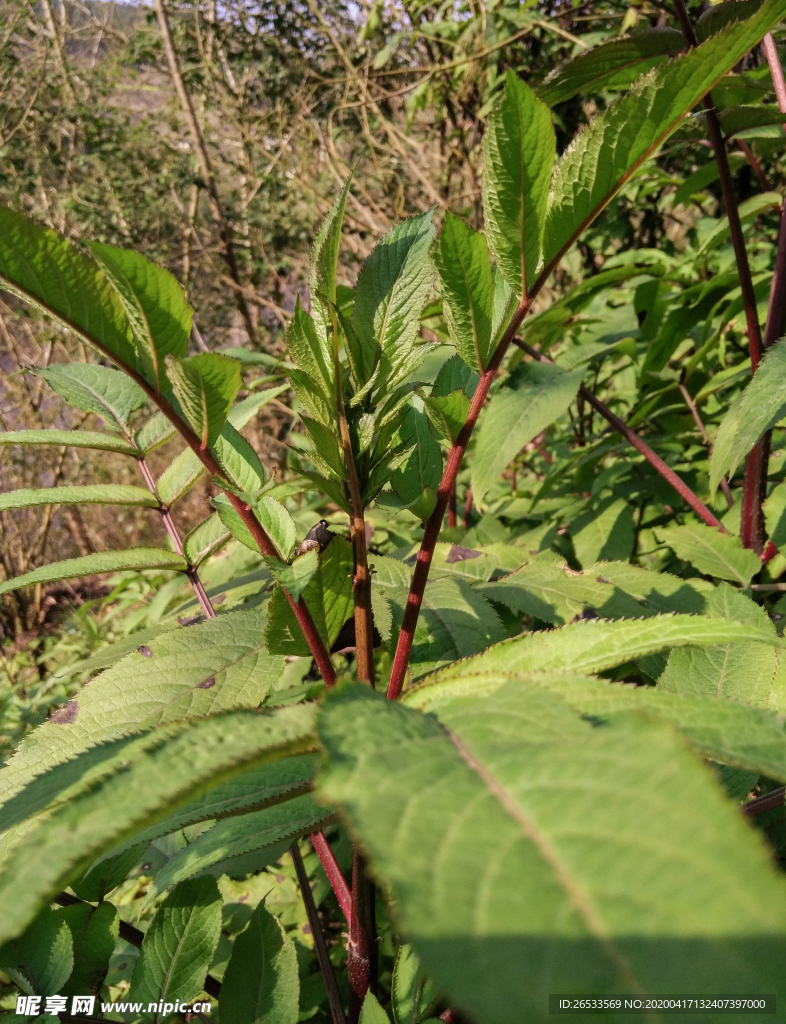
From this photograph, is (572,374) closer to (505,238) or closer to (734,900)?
(505,238)

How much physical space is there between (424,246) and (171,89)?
30.6 ft

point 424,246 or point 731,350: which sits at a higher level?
point 424,246

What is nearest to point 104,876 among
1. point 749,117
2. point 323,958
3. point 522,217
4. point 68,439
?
point 323,958

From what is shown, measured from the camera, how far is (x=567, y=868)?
1.10ft

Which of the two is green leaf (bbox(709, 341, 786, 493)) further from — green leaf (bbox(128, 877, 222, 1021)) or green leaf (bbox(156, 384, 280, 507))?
green leaf (bbox(128, 877, 222, 1021))

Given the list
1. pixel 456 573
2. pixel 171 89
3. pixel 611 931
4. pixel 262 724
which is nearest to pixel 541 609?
pixel 456 573

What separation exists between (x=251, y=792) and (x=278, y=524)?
329mm

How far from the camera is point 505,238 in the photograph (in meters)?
0.79

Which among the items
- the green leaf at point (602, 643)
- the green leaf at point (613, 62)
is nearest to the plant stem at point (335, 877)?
the green leaf at point (602, 643)

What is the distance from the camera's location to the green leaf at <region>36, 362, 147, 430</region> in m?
1.11

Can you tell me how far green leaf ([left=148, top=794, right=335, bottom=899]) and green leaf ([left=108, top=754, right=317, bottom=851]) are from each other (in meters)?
0.05

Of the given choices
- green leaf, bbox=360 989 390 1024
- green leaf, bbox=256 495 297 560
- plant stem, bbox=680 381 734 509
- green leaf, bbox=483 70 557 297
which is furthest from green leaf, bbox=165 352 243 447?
plant stem, bbox=680 381 734 509

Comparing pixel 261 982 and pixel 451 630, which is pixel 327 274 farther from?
pixel 261 982

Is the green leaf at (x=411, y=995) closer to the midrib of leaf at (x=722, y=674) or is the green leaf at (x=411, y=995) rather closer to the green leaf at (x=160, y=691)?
the green leaf at (x=160, y=691)
